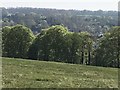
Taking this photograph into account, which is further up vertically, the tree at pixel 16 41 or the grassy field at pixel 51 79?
the tree at pixel 16 41

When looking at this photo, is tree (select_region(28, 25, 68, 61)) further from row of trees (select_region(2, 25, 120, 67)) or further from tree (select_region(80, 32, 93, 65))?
tree (select_region(80, 32, 93, 65))

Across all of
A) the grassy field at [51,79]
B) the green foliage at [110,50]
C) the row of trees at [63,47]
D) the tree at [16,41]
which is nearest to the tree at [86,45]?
the row of trees at [63,47]

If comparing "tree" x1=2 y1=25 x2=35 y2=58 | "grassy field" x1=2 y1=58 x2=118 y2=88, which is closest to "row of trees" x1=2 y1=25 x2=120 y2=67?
"tree" x1=2 y1=25 x2=35 y2=58

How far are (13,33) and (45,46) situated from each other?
13.4 metres

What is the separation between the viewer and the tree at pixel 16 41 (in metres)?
108

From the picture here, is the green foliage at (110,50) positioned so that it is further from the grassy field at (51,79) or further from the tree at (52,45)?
the grassy field at (51,79)

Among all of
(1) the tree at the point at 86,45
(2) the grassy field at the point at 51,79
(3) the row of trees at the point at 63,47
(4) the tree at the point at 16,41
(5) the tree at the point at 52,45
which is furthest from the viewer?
(4) the tree at the point at 16,41

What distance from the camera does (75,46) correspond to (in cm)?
10381

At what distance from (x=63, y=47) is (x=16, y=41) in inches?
651

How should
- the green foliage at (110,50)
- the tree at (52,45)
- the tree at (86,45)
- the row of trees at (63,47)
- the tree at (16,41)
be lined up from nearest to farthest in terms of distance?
the green foliage at (110,50) < the row of trees at (63,47) < the tree at (52,45) < the tree at (86,45) < the tree at (16,41)

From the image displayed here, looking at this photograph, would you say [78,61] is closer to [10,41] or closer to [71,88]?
[10,41]

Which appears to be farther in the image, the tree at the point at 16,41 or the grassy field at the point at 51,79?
the tree at the point at 16,41

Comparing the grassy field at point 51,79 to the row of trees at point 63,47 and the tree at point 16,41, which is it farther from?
the tree at point 16,41

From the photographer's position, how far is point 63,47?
103 m
